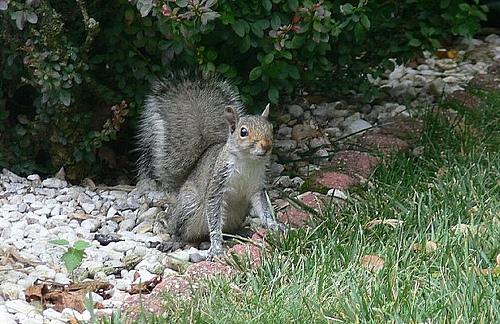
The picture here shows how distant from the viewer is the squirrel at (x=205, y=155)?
3973 mm

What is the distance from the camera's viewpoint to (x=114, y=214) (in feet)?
14.7

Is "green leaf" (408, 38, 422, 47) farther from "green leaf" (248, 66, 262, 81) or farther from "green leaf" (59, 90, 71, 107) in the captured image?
"green leaf" (59, 90, 71, 107)

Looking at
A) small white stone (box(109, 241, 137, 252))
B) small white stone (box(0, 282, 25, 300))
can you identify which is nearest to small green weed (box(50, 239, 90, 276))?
small white stone (box(0, 282, 25, 300))

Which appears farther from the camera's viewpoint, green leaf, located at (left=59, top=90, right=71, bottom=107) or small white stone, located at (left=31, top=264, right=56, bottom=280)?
green leaf, located at (left=59, top=90, right=71, bottom=107)

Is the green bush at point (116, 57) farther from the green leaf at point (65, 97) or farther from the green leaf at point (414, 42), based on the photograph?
the green leaf at point (414, 42)

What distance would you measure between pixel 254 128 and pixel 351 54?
1670 mm

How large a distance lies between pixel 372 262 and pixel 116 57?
1.89 m

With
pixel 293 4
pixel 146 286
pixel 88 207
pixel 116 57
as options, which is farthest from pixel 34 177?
pixel 293 4

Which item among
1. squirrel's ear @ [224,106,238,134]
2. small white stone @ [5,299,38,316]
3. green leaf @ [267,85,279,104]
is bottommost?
small white stone @ [5,299,38,316]

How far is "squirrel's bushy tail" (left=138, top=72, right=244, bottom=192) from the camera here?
4.31 metres

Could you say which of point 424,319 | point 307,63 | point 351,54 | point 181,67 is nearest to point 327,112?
point 351,54

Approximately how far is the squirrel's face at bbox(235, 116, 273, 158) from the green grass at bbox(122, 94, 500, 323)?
34cm

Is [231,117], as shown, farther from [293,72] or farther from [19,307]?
[19,307]

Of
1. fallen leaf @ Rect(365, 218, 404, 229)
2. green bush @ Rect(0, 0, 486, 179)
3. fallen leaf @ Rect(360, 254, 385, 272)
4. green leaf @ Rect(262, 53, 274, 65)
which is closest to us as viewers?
fallen leaf @ Rect(360, 254, 385, 272)
